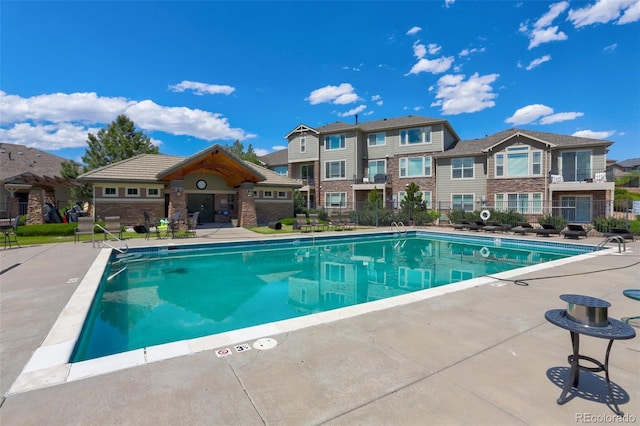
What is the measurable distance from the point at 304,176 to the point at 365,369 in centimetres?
3211

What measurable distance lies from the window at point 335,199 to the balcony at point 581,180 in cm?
1735

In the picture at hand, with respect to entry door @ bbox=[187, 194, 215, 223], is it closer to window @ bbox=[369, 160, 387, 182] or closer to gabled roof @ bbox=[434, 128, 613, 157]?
window @ bbox=[369, 160, 387, 182]

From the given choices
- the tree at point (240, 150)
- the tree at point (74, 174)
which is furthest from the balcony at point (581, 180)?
the tree at point (74, 174)

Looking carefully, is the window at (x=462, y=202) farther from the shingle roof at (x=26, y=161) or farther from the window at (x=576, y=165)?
the shingle roof at (x=26, y=161)

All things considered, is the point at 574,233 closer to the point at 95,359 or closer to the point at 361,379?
the point at 361,379

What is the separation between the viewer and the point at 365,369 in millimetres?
3227

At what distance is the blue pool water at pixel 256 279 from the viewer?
585 centimetres

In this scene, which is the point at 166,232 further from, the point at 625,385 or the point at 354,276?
the point at 625,385

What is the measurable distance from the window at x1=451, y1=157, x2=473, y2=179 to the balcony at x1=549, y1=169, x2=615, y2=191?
5.83 meters

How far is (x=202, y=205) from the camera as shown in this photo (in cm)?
2483

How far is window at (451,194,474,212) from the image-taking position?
88.6ft

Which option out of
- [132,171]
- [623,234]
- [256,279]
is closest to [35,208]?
[132,171]

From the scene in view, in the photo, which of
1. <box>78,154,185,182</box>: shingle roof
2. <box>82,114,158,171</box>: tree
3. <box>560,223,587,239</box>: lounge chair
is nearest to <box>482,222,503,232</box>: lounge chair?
<box>560,223,587,239</box>: lounge chair

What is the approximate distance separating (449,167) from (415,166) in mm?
3068
